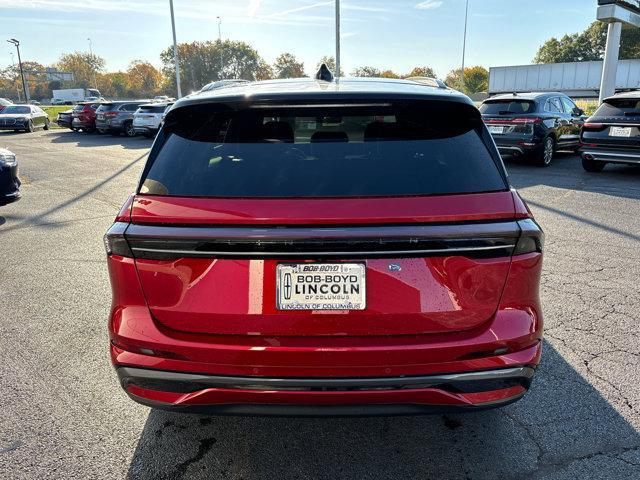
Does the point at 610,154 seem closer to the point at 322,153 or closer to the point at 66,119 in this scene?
the point at 322,153

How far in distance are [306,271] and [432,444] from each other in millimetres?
1303

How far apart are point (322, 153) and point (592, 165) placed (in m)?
10.9

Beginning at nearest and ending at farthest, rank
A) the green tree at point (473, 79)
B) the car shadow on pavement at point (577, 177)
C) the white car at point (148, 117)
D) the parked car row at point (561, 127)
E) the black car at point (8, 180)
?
the black car at point (8, 180), the car shadow on pavement at point (577, 177), the parked car row at point (561, 127), the white car at point (148, 117), the green tree at point (473, 79)

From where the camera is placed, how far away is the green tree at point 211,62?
112m

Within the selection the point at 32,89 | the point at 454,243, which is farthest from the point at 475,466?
the point at 32,89

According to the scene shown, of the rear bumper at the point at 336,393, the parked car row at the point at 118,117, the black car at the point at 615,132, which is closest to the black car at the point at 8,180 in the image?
the rear bumper at the point at 336,393

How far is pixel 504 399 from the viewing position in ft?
7.06

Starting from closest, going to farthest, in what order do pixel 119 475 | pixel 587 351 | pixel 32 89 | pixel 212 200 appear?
1. pixel 212 200
2. pixel 119 475
3. pixel 587 351
4. pixel 32 89

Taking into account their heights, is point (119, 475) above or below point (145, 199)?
below

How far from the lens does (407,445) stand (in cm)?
260

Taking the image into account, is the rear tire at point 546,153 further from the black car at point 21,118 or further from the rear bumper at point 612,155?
the black car at point 21,118

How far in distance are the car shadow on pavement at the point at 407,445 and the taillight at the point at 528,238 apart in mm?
1112

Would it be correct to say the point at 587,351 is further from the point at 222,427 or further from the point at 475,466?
the point at 222,427

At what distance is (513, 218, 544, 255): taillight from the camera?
6.77 ft
